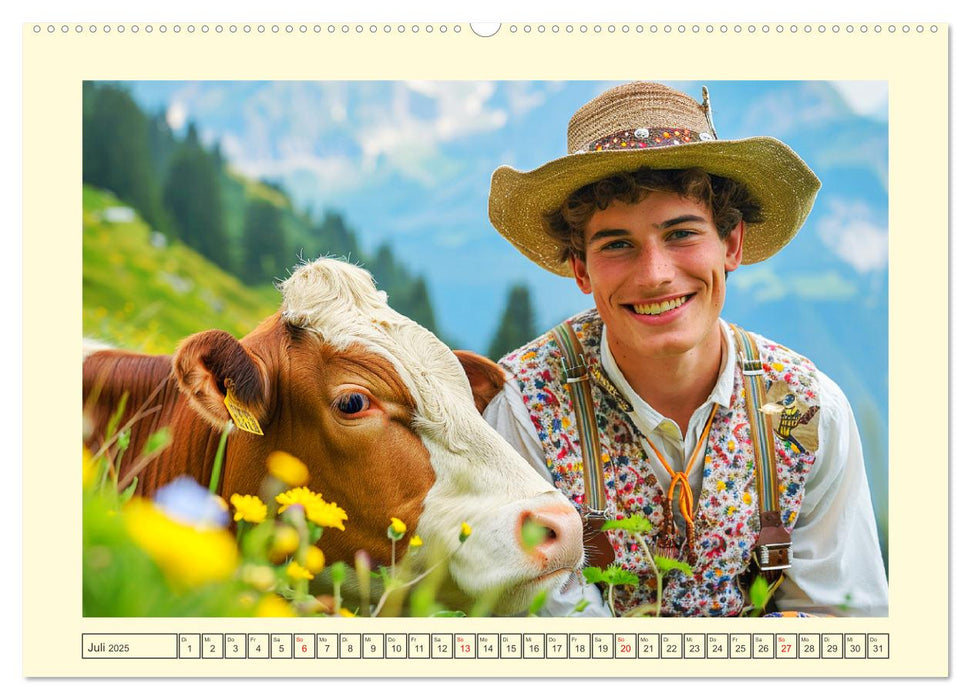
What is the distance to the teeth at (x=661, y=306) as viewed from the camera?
9.57 ft

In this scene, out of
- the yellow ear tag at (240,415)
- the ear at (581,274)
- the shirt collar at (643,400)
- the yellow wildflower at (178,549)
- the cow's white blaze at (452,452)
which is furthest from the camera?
the ear at (581,274)

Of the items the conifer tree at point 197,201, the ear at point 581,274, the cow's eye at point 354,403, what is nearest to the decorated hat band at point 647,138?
the ear at point 581,274

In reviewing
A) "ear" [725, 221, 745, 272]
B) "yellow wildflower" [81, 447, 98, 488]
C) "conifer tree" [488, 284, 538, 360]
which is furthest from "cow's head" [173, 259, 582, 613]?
"ear" [725, 221, 745, 272]

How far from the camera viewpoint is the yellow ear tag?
8.73 feet

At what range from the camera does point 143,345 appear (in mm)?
3170

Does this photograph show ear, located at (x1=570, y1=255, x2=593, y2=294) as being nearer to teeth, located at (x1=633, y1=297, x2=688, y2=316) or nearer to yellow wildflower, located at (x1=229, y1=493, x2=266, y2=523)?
teeth, located at (x1=633, y1=297, x2=688, y2=316)

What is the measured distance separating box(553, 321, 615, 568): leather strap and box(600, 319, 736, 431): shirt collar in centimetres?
9

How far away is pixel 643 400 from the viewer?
3.10 meters

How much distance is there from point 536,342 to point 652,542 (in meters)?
Answer: 0.80

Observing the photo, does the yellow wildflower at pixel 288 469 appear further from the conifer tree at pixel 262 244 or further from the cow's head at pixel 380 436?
the conifer tree at pixel 262 244

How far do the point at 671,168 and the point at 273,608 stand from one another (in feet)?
5.81
